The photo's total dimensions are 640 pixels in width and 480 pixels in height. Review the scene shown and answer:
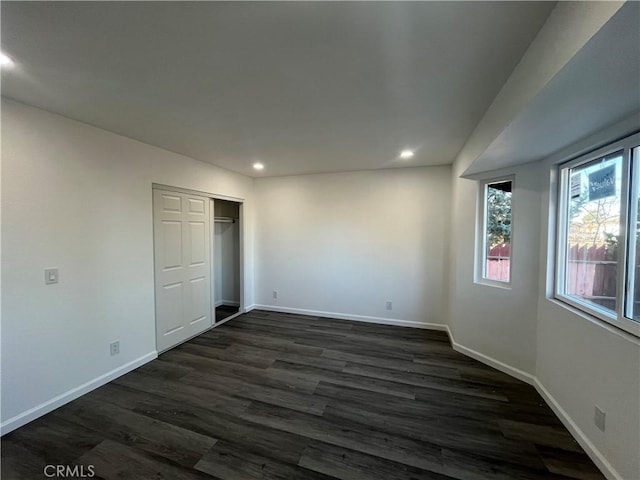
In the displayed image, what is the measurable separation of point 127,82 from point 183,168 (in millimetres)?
1732

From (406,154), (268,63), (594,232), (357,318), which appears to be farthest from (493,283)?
(268,63)

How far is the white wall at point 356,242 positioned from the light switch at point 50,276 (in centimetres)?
290

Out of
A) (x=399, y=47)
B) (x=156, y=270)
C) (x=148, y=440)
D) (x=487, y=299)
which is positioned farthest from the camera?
(x=156, y=270)

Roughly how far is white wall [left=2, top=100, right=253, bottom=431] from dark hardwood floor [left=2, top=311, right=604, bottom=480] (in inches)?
12.4

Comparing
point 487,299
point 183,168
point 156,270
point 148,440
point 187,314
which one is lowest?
point 148,440

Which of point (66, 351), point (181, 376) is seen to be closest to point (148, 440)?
point (181, 376)

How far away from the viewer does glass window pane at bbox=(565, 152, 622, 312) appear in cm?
174

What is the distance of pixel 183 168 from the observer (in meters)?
3.37

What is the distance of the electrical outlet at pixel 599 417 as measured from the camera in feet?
5.38

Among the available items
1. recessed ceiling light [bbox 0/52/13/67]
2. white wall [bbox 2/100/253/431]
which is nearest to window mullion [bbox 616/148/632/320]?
recessed ceiling light [bbox 0/52/13/67]

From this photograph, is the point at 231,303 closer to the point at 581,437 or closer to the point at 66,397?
the point at 66,397

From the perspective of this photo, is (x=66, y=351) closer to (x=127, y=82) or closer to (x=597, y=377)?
(x=127, y=82)

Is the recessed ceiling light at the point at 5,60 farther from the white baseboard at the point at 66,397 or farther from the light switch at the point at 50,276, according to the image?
the white baseboard at the point at 66,397

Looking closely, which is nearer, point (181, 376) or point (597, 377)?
point (597, 377)
